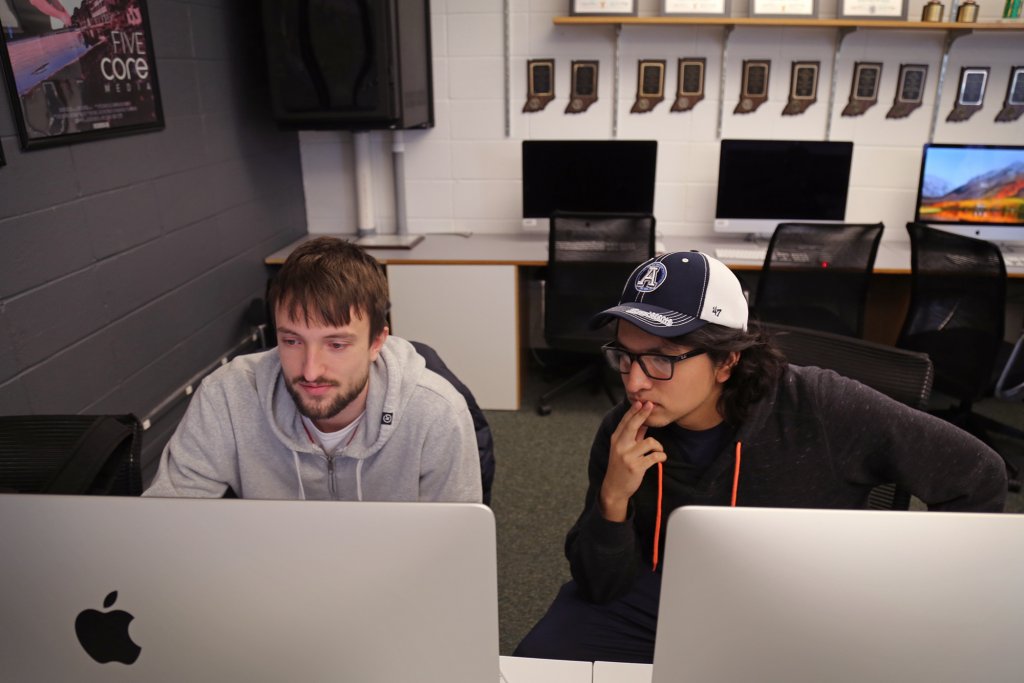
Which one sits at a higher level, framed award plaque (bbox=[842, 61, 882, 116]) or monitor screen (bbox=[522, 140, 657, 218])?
framed award plaque (bbox=[842, 61, 882, 116])

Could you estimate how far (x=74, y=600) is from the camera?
69 centimetres

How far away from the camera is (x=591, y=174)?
3.55 m

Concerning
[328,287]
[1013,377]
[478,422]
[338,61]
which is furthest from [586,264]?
[328,287]

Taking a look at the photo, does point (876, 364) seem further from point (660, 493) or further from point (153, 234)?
point (153, 234)

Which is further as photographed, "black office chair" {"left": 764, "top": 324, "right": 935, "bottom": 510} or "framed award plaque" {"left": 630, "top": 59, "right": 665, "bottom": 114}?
"framed award plaque" {"left": 630, "top": 59, "right": 665, "bottom": 114}

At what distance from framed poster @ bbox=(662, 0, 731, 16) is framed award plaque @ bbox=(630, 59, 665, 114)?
0.26 metres

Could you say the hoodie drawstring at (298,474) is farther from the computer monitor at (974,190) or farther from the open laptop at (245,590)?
the computer monitor at (974,190)

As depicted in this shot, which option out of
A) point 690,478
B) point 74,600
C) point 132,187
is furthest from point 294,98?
point 74,600

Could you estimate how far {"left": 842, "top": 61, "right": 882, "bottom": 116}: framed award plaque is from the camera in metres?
3.53

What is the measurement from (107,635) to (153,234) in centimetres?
211

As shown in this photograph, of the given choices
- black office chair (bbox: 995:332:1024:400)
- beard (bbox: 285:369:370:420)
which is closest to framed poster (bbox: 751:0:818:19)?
black office chair (bbox: 995:332:1024:400)

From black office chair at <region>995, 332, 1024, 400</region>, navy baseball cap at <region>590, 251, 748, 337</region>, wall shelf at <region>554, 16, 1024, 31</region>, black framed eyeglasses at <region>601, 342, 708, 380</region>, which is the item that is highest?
wall shelf at <region>554, 16, 1024, 31</region>

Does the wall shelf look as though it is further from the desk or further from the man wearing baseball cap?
the man wearing baseball cap

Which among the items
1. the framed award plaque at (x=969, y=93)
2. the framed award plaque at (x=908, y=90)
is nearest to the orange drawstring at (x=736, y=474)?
the framed award plaque at (x=908, y=90)
